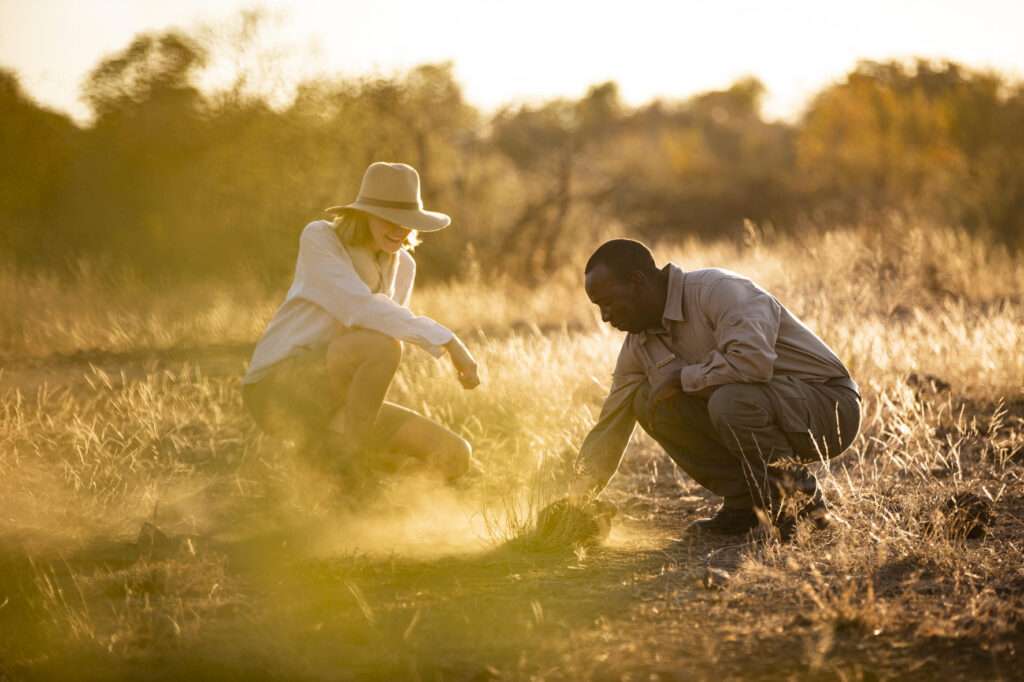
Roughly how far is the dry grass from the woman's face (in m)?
1.13

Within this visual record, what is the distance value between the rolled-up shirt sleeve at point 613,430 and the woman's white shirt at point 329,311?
74cm

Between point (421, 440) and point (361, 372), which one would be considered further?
point (421, 440)

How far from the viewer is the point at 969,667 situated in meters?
3.13

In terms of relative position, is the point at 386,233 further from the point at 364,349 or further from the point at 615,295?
the point at 615,295

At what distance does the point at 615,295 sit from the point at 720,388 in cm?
55

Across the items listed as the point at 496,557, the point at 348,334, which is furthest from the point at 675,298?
the point at 348,334

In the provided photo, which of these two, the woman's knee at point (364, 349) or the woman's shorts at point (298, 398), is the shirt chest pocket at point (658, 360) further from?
the woman's shorts at point (298, 398)

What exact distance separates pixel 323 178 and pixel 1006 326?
30.4 ft

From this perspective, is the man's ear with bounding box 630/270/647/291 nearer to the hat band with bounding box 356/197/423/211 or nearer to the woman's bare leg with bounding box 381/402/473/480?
the hat band with bounding box 356/197/423/211

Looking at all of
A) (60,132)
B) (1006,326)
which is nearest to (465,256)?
(60,132)

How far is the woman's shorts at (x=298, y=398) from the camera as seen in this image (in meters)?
4.93

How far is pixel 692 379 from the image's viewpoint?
4.37 metres

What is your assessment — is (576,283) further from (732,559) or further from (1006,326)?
(732,559)

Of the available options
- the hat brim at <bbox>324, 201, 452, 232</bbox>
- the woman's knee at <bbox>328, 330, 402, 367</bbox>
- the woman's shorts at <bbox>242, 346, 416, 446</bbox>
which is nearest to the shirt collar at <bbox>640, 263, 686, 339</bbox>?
the hat brim at <bbox>324, 201, 452, 232</bbox>
